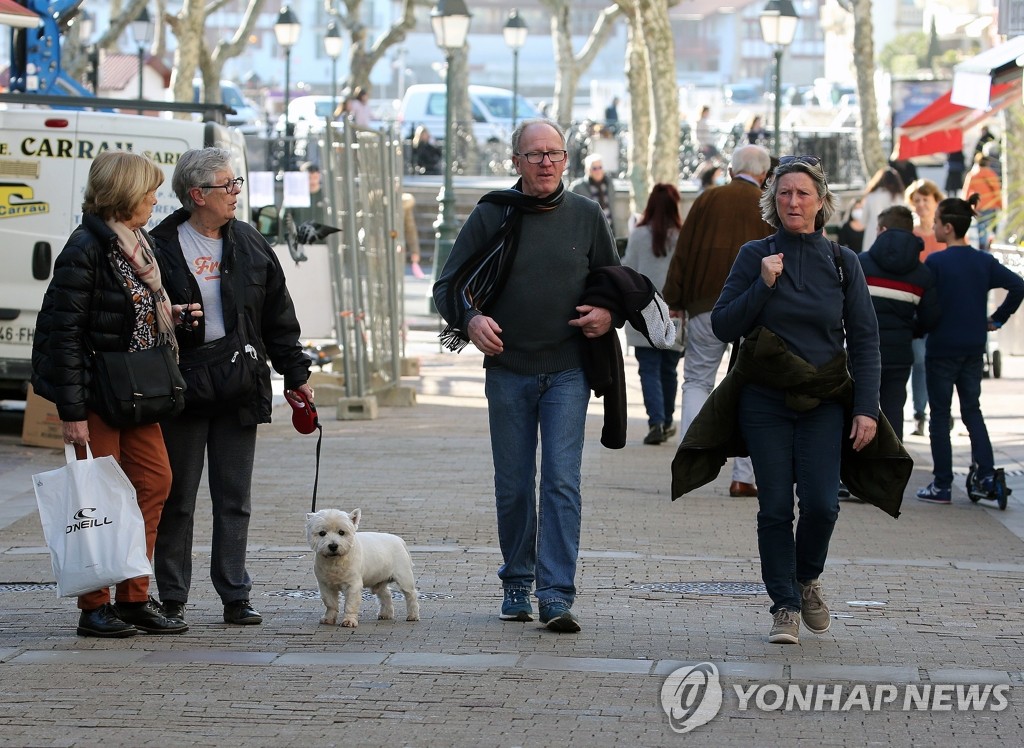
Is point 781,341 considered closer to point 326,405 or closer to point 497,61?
point 326,405

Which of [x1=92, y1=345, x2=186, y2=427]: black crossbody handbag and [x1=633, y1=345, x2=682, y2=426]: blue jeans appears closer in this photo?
[x1=92, y1=345, x2=186, y2=427]: black crossbody handbag

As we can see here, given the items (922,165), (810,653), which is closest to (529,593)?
(810,653)

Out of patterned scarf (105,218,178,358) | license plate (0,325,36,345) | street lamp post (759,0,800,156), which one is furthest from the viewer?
street lamp post (759,0,800,156)

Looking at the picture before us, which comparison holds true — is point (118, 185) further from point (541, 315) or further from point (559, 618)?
point (559, 618)

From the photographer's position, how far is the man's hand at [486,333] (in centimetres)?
686

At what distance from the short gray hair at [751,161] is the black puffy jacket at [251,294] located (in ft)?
14.4

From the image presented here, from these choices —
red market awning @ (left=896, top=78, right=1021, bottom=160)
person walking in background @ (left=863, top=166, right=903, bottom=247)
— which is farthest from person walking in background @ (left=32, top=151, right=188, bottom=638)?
red market awning @ (left=896, top=78, right=1021, bottom=160)

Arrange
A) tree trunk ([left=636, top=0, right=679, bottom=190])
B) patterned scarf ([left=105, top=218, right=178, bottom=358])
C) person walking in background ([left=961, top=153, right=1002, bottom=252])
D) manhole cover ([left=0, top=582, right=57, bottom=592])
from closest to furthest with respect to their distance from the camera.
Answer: patterned scarf ([left=105, top=218, right=178, bottom=358]) < manhole cover ([left=0, top=582, right=57, bottom=592]) < person walking in background ([left=961, top=153, right=1002, bottom=252]) < tree trunk ([left=636, top=0, right=679, bottom=190])

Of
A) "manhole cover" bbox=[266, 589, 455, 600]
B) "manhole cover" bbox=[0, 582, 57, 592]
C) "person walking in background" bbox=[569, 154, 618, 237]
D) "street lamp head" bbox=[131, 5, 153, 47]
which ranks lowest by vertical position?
"manhole cover" bbox=[266, 589, 455, 600]

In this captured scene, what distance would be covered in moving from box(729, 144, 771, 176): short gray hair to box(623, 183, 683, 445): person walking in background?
1.68 meters

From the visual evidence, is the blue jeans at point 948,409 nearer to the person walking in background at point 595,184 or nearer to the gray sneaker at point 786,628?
the gray sneaker at point 786,628

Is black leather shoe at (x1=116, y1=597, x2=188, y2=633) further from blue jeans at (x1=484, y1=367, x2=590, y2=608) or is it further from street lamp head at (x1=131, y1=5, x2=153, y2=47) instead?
street lamp head at (x1=131, y1=5, x2=153, y2=47)

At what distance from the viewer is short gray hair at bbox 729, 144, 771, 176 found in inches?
433

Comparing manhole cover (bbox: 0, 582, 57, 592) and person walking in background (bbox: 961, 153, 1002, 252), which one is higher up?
person walking in background (bbox: 961, 153, 1002, 252)
